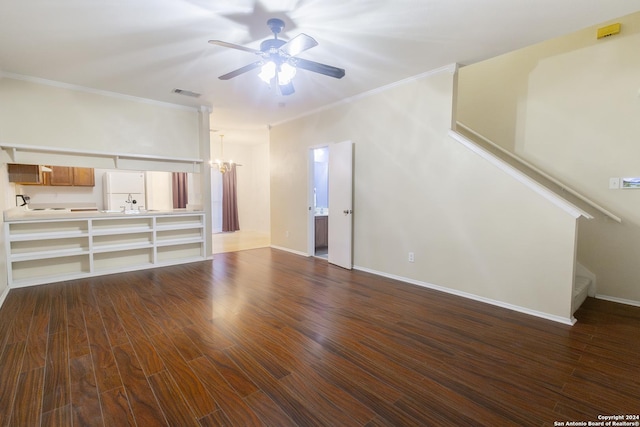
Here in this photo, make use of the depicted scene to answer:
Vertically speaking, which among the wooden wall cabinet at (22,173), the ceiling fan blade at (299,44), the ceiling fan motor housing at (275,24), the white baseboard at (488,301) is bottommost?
the white baseboard at (488,301)

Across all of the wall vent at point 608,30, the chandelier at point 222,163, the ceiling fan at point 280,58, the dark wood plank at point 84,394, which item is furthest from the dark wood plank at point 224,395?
the chandelier at point 222,163

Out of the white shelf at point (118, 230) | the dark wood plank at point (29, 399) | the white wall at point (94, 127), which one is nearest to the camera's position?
the dark wood plank at point (29, 399)

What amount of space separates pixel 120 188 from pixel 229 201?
9.49 ft

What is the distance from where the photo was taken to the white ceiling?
2318mm

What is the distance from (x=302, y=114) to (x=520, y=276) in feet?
14.3

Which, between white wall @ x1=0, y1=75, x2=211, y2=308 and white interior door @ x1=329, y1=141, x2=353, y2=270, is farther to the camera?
white interior door @ x1=329, y1=141, x2=353, y2=270

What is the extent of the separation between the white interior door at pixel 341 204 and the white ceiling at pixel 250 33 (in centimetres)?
113

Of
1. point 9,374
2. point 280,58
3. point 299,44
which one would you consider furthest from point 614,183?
point 9,374

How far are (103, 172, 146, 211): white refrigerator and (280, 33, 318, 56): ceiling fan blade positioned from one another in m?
5.93

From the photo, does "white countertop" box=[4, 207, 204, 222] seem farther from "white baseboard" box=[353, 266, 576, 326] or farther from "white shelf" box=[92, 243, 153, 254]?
"white baseboard" box=[353, 266, 576, 326]

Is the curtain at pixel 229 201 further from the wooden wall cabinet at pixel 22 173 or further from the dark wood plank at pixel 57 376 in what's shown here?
the dark wood plank at pixel 57 376

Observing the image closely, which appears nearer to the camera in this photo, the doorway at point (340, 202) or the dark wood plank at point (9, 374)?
the dark wood plank at point (9, 374)

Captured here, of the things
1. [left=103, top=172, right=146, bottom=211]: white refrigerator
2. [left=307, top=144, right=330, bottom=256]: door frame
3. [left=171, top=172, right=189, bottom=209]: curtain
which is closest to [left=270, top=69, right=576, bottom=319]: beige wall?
[left=307, top=144, right=330, bottom=256]: door frame

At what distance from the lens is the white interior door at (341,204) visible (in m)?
4.63
